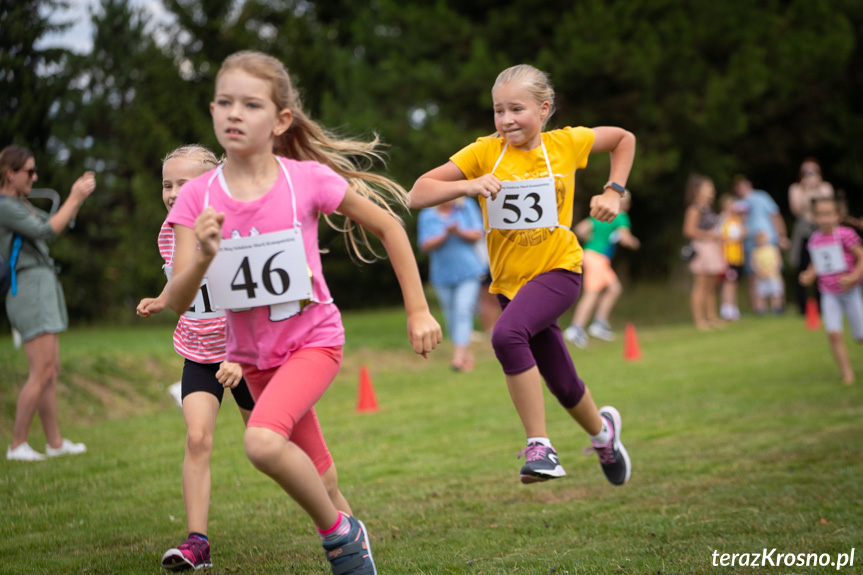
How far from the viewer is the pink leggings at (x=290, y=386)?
11.0 ft

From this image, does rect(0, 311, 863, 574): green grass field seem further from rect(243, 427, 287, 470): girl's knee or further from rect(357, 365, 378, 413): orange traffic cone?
rect(243, 427, 287, 470): girl's knee

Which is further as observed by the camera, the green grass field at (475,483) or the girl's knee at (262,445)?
the green grass field at (475,483)

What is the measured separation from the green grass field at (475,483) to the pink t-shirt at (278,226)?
1.14m

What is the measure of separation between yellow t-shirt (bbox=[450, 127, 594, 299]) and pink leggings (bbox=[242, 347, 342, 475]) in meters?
1.62

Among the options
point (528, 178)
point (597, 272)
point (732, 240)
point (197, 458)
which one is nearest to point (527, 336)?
point (528, 178)

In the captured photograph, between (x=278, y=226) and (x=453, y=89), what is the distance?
14.7m

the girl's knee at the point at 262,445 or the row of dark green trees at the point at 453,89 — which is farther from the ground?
the row of dark green trees at the point at 453,89

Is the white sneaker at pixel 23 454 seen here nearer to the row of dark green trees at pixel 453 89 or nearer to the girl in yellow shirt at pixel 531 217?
the row of dark green trees at pixel 453 89

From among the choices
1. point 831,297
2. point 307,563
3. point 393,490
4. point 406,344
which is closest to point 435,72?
point 406,344

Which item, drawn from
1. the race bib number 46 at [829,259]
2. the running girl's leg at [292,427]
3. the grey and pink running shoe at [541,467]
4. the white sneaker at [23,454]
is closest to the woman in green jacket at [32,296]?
the white sneaker at [23,454]

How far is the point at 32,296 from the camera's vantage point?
6.89 metres

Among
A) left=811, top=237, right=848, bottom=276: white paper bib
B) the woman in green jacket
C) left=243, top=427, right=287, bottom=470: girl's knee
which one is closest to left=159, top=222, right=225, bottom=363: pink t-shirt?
left=243, top=427, right=287, bottom=470: girl's knee

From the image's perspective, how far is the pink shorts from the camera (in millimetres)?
14320

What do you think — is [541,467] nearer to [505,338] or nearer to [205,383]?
[505,338]
